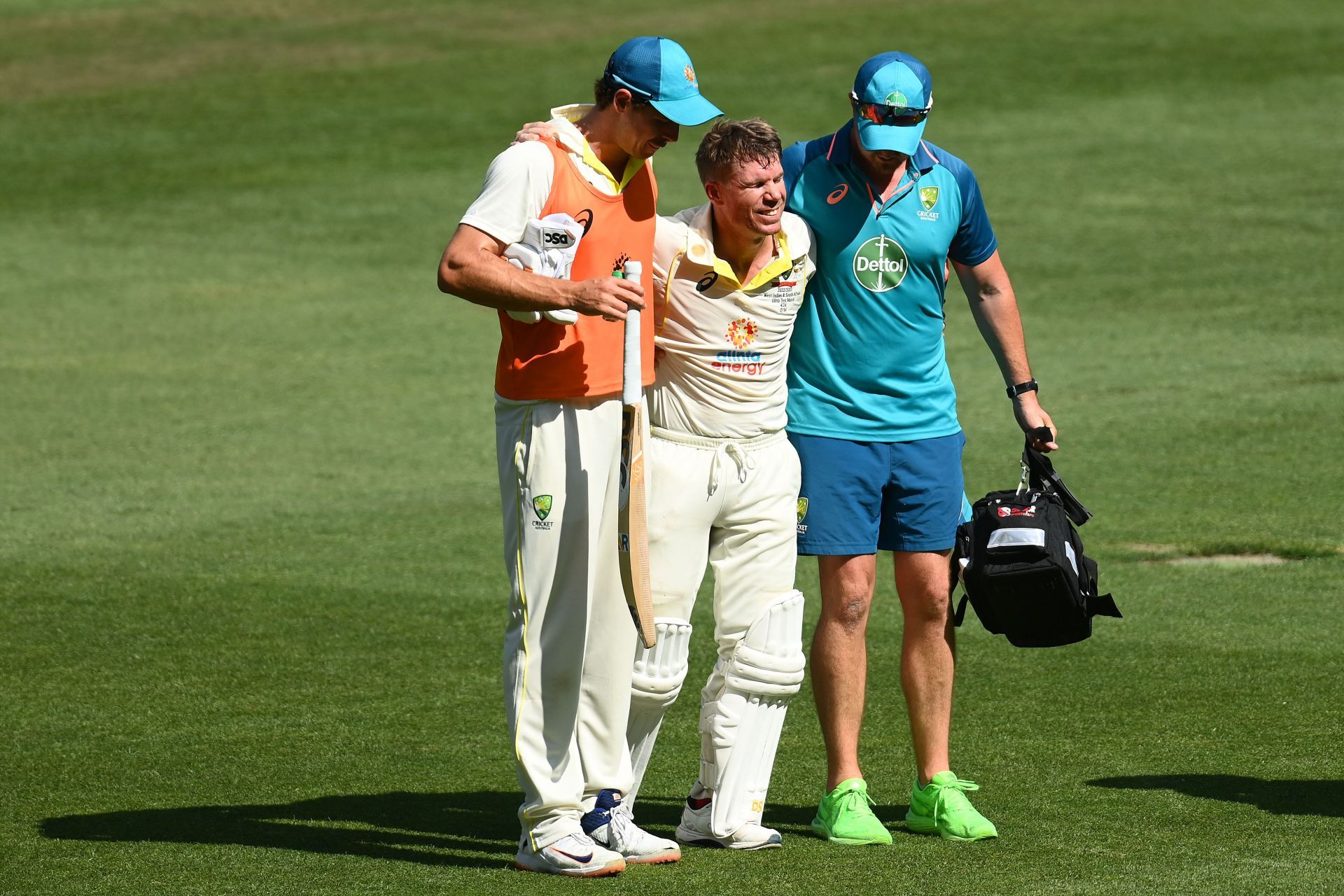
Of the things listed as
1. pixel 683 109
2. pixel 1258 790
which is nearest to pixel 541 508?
pixel 683 109

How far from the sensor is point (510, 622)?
5.82 metres

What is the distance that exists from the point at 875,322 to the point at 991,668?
252cm

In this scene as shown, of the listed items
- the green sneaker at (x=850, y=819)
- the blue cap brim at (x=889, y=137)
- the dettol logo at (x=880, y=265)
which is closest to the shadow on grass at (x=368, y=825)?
the green sneaker at (x=850, y=819)

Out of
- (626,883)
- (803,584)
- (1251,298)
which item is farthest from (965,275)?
(1251,298)

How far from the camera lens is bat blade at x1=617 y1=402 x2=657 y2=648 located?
575 centimetres

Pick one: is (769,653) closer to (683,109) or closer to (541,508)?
(541,508)

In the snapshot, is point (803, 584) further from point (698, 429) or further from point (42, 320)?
point (42, 320)

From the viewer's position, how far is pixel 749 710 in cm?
612

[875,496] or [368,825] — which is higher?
[875,496]

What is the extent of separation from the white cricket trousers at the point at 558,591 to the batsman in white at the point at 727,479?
0.20 m

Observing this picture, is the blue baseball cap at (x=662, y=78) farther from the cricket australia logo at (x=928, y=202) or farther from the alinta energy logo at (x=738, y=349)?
the cricket australia logo at (x=928, y=202)

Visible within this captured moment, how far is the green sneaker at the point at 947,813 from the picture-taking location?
20.3 feet

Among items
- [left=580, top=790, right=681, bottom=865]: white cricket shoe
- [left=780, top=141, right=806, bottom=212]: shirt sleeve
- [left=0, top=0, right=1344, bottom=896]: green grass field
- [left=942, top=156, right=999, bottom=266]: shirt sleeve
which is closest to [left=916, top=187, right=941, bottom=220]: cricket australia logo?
[left=942, top=156, right=999, bottom=266]: shirt sleeve

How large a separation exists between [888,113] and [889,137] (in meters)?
0.08
